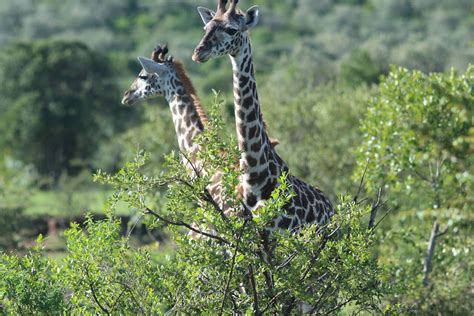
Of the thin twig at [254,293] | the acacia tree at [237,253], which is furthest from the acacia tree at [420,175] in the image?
the thin twig at [254,293]

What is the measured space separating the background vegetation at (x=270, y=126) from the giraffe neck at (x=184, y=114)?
1.28m

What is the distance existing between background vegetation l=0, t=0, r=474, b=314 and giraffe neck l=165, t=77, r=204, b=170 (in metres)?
1.28

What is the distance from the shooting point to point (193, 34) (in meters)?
122

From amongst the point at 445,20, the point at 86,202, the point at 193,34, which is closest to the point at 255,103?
the point at 86,202

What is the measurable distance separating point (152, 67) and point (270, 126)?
1420 centimetres

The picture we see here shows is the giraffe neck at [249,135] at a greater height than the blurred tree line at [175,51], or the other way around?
the blurred tree line at [175,51]

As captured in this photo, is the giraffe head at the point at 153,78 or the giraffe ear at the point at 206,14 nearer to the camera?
the giraffe ear at the point at 206,14

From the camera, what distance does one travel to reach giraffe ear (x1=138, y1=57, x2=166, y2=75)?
12141mm

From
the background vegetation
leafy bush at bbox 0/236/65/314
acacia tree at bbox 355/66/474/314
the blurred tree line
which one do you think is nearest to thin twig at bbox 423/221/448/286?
acacia tree at bbox 355/66/474/314

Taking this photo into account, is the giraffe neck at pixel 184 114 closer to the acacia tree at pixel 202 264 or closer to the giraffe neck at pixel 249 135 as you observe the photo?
the giraffe neck at pixel 249 135

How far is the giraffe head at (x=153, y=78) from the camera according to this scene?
12.3 m

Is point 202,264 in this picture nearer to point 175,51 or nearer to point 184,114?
point 184,114

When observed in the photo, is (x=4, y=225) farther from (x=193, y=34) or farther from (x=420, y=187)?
(x=193, y=34)

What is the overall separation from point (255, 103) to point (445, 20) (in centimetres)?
12060
